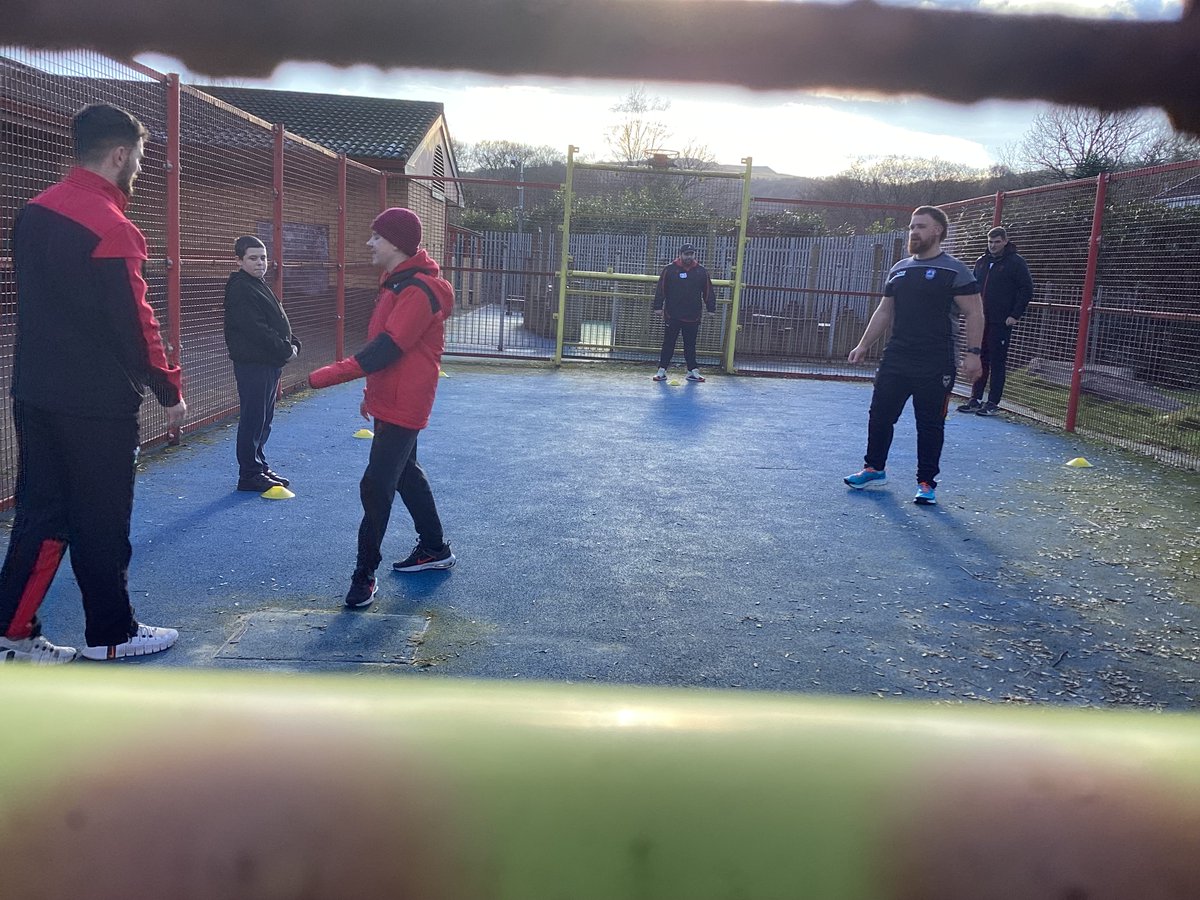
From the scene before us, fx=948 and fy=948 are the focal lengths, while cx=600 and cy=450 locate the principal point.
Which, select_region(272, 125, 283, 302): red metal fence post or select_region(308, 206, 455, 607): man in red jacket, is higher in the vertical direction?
select_region(272, 125, 283, 302): red metal fence post

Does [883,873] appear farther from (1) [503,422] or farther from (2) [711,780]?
(1) [503,422]

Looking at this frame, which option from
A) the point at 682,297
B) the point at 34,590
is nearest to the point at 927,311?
the point at 34,590

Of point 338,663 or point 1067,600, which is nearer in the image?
point 338,663

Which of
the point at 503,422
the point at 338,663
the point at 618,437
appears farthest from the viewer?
the point at 503,422

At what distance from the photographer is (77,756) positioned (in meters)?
0.47

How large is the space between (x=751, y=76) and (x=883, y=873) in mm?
421

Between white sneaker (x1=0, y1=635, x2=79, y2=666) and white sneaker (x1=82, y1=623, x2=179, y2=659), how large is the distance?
70 millimetres

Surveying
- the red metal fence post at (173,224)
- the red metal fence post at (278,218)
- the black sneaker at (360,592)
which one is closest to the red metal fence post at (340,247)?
the red metal fence post at (278,218)

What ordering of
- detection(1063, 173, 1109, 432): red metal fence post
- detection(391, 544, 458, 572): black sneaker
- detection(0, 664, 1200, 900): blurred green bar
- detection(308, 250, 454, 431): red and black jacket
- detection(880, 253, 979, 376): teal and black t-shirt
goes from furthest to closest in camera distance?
detection(1063, 173, 1109, 432): red metal fence post
detection(880, 253, 979, 376): teal and black t-shirt
detection(391, 544, 458, 572): black sneaker
detection(308, 250, 454, 431): red and black jacket
detection(0, 664, 1200, 900): blurred green bar

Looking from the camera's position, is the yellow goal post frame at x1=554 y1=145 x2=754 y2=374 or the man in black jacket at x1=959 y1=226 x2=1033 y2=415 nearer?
the man in black jacket at x1=959 y1=226 x2=1033 y2=415

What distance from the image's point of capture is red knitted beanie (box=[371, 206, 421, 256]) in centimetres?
406

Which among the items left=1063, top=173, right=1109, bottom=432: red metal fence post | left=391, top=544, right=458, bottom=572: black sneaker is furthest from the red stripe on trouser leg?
left=1063, top=173, right=1109, bottom=432: red metal fence post

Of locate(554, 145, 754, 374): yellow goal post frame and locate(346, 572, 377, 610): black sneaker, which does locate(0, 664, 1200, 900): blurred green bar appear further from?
locate(554, 145, 754, 374): yellow goal post frame

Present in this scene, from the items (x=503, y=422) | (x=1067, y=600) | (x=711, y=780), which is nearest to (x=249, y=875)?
(x=711, y=780)
